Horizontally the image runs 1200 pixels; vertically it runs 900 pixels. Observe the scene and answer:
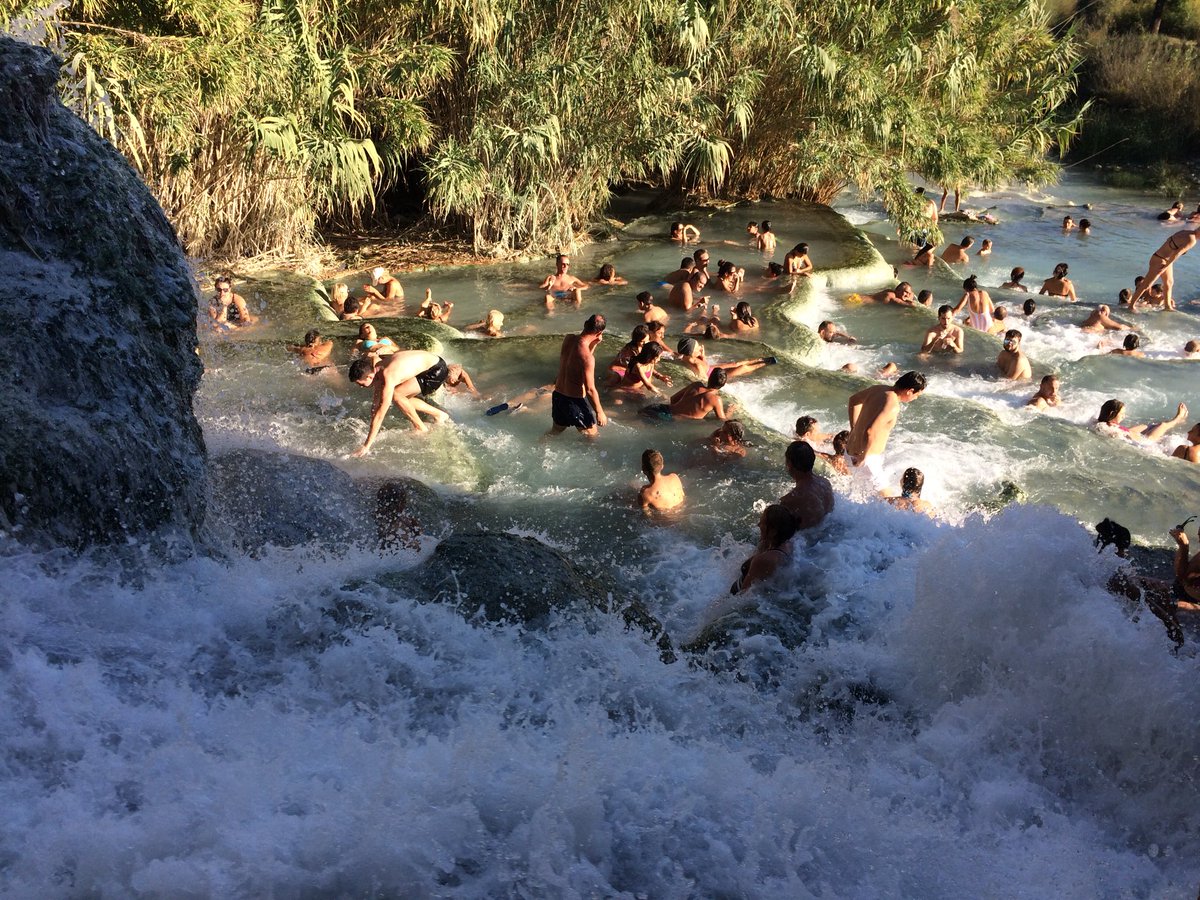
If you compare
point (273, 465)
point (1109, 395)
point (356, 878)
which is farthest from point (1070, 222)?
point (356, 878)

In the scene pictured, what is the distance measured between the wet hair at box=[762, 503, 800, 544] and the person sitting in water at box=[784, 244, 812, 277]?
766 centimetres

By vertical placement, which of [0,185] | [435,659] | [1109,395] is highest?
[0,185]

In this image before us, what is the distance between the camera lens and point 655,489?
7.07 metres

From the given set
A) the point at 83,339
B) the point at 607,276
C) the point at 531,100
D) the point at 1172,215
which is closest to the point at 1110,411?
the point at 607,276

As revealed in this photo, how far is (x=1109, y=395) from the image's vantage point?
10742 mm

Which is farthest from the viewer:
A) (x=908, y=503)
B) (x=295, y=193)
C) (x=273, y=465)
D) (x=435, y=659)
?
(x=295, y=193)

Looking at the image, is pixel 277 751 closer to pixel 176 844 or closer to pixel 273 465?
pixel 176 844

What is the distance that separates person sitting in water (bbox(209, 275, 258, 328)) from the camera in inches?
399

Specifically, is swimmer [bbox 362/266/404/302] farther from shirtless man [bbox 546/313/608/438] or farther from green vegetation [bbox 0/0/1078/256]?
shirtless man [bbox 546/313/608/438]

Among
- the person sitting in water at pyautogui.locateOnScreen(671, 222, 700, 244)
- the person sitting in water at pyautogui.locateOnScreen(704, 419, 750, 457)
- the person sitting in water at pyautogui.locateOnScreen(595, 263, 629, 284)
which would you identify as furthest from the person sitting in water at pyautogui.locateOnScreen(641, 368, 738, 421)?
the person sitting in water at pyautogui.locateOnScreen(671, 222, 700, 244)

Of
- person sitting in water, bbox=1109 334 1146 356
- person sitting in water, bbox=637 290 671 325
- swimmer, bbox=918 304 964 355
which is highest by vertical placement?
person sitting in water, bbox=637 290 671 325

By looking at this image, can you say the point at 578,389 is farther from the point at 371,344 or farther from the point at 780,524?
the point at 780,524

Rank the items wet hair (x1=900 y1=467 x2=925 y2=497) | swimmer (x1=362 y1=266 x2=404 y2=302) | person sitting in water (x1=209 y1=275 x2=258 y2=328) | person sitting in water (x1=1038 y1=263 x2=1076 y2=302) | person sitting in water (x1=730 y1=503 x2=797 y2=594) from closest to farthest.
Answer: person sitting in water (x1=730 y1=503 x2=797 y2=594)
wet hair (x1=900 y1=467 x2=925 y2=497)
person sitting in water (x1=209 y1=275 x2=258 y2=328)
swimmer (x1=362 y1=266 x2=404 y2=302)
person sitting in water (x1=1038 y1=263 x2=1076 y2=302)

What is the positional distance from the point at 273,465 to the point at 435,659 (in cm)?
288
